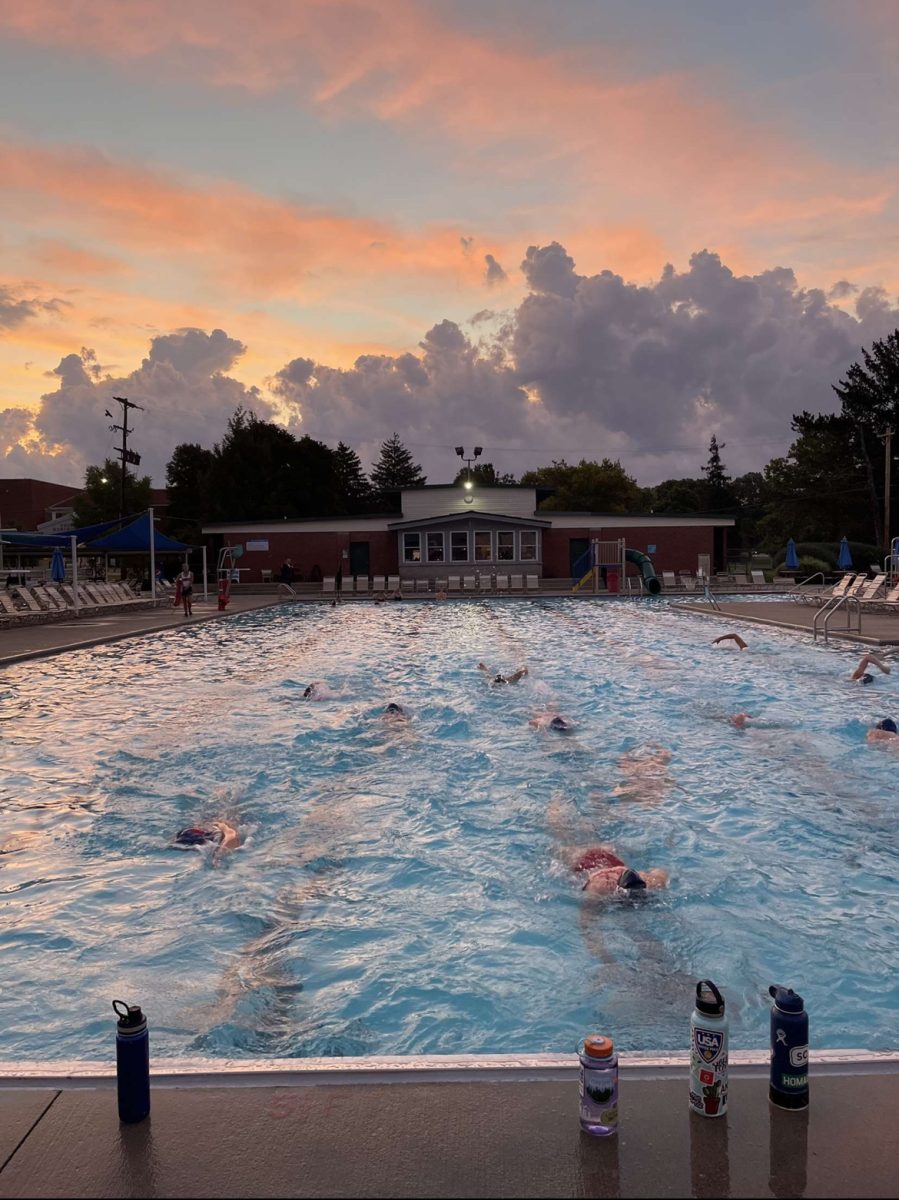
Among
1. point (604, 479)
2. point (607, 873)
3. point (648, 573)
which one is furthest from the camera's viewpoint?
point (604, 479)

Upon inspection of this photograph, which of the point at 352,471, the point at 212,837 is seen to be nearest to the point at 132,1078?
the point at 212,837

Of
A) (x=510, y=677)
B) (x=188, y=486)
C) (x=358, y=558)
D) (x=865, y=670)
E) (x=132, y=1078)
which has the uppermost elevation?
(x=188, y=486)

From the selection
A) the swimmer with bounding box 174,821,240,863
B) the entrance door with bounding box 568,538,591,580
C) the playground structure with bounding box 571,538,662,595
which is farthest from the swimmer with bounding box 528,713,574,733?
the entrance door with bounding box 568,538,591,580

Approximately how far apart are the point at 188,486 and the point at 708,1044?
223 feet

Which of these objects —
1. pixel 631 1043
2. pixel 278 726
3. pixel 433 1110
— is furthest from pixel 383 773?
pixel 433 1110

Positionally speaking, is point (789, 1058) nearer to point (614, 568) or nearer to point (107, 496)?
point (614, 568)

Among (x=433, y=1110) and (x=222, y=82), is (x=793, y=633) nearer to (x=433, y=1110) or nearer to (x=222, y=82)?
(x=222, y=82)

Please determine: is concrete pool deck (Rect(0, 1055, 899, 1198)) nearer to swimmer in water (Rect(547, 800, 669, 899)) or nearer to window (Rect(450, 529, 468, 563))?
swimmer in water (Rect(547, 800, 669, 899))

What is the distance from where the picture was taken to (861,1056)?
293 cm

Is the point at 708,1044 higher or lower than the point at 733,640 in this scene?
A: higher

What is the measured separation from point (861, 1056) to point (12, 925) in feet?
16.0

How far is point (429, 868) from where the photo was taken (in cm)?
640

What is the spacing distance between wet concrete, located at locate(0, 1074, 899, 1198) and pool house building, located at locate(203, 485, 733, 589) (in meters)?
38.9

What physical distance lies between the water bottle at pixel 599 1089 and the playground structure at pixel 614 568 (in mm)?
32566
